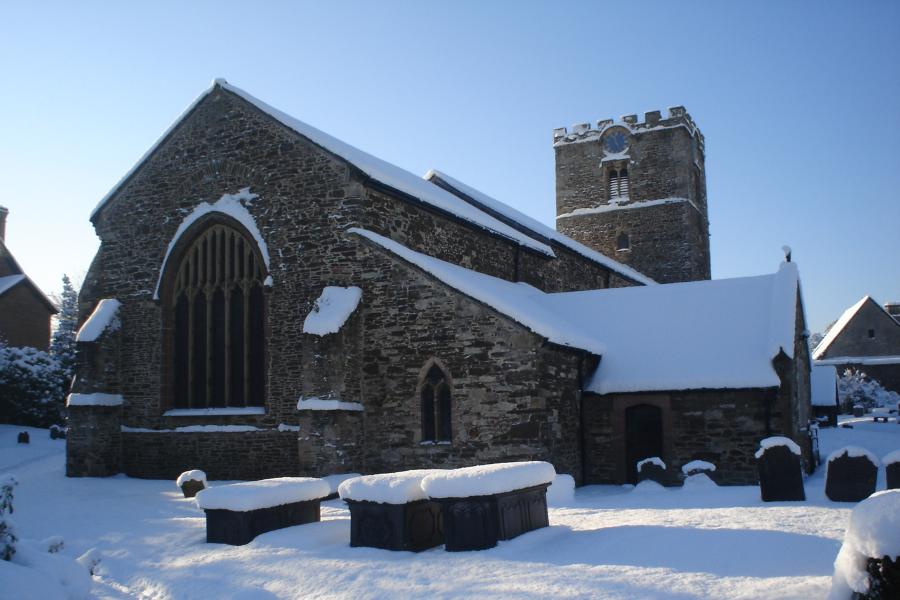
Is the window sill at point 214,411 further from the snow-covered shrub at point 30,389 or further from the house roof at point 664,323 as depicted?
the snow-covered shrub at point 30,389

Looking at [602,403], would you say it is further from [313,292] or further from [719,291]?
[313,292]

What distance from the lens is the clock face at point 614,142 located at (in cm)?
4356

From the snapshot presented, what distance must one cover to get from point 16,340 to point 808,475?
132ft

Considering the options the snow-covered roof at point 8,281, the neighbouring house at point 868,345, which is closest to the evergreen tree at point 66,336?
the snow-covered roof at point 8,281

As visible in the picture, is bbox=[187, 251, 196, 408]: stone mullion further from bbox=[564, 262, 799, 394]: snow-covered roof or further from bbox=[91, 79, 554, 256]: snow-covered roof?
bbox=[564, 262, 799, 394]: snow-covered roof

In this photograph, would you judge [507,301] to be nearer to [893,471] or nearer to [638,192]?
[893,471]

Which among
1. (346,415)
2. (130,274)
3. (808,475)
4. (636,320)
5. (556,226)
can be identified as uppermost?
(556,226)

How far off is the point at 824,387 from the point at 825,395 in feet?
1.96

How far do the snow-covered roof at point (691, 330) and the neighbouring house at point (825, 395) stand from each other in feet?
44.0

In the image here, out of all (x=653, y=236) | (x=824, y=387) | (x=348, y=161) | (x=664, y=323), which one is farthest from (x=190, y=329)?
(x=653, y=236)

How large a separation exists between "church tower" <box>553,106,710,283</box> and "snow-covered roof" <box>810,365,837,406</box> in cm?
893

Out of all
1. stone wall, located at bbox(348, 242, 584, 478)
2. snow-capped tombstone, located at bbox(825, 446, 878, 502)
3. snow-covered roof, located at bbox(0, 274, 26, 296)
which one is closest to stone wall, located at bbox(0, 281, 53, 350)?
snow-covered roof, located at bbox(0, 274, 26, 296)

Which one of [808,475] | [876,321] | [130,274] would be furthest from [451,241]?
[876,321]

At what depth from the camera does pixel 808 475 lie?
19.4 meters
